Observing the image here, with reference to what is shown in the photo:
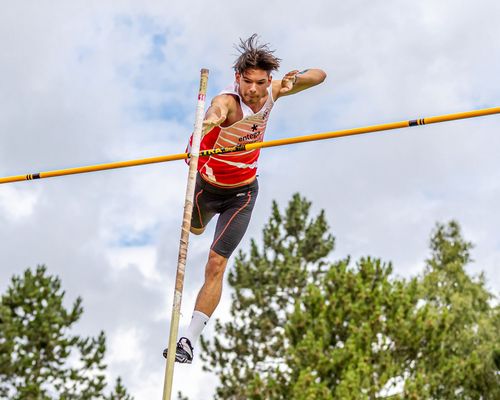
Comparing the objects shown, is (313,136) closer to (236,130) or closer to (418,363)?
(236,130)

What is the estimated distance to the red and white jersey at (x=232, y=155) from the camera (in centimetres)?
825

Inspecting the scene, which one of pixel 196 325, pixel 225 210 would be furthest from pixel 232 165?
pixel 196 325

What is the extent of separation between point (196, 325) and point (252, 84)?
2122 mm

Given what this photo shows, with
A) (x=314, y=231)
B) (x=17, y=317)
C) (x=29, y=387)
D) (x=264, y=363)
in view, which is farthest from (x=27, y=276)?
(x=314, y=231)

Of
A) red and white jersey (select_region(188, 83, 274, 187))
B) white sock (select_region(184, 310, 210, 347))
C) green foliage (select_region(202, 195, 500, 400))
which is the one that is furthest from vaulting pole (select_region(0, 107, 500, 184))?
green foliage (select_region(202, 195, 500, 400))

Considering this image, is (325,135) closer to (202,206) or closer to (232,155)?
(232,155)

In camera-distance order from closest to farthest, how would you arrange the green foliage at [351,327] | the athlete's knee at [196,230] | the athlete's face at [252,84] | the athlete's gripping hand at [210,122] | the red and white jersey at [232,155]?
1. the athlete's gripping hand at [210,122]
2. the athlete's face at [252,84]
3. the red and white jersey at [232,155]
4. the athlete's knee at [196,230]
5. the green foliage at [351,327]

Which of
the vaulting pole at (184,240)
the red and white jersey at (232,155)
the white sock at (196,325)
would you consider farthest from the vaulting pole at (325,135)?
the white sock at (196,325)

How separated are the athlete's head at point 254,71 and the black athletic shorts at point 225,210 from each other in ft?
2.73

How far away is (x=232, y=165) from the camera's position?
8.31 m

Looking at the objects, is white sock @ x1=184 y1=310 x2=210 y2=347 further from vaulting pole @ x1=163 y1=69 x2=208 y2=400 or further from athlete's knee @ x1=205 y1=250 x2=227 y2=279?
vaulting pole @ x1=163 y1=69 x2=208 y2=400

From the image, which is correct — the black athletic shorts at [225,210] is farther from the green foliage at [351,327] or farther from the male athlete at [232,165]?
the green foliage at [351,327]

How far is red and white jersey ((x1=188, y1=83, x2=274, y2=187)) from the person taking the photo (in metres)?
8.25

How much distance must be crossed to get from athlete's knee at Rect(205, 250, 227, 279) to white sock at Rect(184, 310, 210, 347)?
0.33 m
